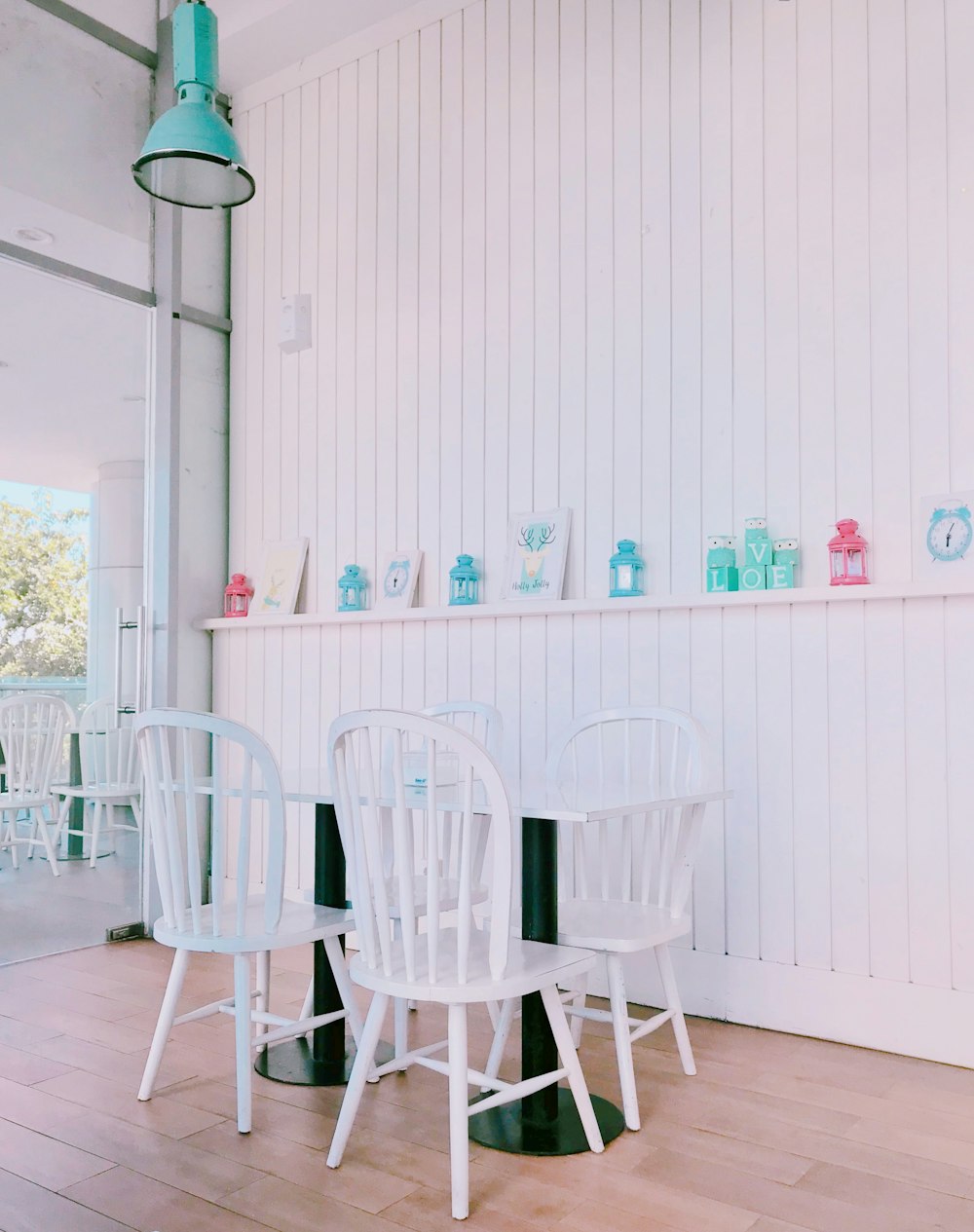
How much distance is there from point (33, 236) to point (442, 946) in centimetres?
299

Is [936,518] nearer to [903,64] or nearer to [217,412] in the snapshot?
[903,64]

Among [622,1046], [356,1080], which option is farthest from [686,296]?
[356,1080]

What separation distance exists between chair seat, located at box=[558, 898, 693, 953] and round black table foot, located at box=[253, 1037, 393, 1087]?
570 mm

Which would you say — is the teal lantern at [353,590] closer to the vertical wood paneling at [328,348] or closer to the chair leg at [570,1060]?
the vertical wood paneling at [328,348]

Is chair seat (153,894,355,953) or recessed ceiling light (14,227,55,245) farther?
recessed ceiling light (14,227,55,245)

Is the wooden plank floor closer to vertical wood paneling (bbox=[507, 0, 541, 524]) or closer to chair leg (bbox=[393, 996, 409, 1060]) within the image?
chair leg (bbox=[393, 996, 409, 1060])

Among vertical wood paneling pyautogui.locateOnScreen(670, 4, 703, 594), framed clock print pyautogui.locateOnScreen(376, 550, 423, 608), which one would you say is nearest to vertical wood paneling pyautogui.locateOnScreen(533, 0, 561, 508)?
vertical wood paneling pyautogui.locateOnScreen(670, 4, 703, 594)

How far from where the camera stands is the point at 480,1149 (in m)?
2.17

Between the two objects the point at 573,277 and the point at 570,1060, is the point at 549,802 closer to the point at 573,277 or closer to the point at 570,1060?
the point at 570,1060

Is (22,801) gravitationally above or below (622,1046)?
above

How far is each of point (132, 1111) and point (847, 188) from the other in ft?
9.88

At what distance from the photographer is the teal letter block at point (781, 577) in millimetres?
3000

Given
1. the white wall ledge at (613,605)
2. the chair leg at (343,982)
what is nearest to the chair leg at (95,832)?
the white wall ledge at (613,605)

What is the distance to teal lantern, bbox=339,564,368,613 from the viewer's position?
3.97 m
